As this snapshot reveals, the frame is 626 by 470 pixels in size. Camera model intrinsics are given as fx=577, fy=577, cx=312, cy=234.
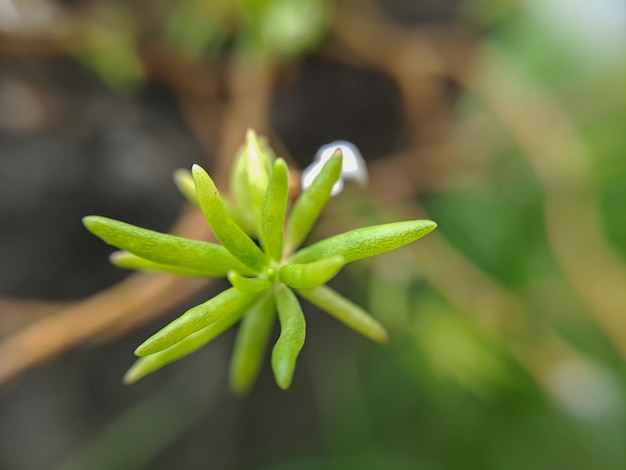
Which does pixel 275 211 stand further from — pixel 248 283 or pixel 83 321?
pixel 83 321

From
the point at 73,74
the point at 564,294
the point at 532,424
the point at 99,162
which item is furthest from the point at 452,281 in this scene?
the point at 73,74

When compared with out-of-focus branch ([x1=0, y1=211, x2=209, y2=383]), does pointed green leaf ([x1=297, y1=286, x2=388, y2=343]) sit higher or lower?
higher

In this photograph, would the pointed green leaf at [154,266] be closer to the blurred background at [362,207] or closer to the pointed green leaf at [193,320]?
the pointed green leaf at [193,320]

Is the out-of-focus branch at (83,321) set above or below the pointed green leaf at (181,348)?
below

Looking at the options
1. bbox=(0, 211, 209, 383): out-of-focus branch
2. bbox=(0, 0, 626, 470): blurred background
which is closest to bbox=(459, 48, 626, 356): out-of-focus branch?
bbox=(0, 0, 626, 470): blurred background

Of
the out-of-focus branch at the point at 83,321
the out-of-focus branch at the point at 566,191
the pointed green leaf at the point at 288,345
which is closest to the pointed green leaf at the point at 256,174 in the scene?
the pointed green leaf at the point at 288,345

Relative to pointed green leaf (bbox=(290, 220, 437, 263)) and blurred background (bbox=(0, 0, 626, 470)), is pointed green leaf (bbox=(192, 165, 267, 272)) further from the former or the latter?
blurred background (bbox=(0, 0, 626, 470))

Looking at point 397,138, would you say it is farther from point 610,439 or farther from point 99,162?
point 610,439
